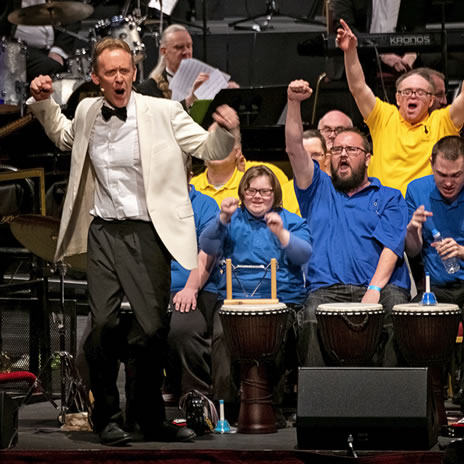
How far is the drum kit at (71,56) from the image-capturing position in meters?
7.45

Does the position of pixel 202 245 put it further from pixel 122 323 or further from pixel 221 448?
pixel 221 448

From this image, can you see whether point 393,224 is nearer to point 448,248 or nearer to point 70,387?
point 448,248

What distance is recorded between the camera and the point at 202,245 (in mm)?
5379

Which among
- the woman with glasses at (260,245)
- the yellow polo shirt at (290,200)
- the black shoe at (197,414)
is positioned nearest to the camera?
the black shoe at (197,414)

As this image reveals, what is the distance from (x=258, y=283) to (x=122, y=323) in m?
0.86

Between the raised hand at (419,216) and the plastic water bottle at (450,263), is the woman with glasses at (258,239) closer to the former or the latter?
the raised hand at (419,216)

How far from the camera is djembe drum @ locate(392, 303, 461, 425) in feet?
15.9

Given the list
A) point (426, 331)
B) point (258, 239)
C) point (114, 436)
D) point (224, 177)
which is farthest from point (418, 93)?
point (114, 436)

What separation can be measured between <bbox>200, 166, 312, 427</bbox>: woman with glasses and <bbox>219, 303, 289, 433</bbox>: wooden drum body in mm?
169

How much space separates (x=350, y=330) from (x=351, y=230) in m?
0.66

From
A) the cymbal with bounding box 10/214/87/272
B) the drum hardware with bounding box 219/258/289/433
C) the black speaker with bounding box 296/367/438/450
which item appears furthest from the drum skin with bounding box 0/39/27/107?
the black speaker with bounding box 296/367/438/450

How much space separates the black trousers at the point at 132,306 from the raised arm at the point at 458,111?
7.36 ft

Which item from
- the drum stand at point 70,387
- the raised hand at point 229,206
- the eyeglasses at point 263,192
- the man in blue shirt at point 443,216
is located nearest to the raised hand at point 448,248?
the man in blue shirt at point 443,216

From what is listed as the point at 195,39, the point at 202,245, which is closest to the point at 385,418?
the point at 202,245
